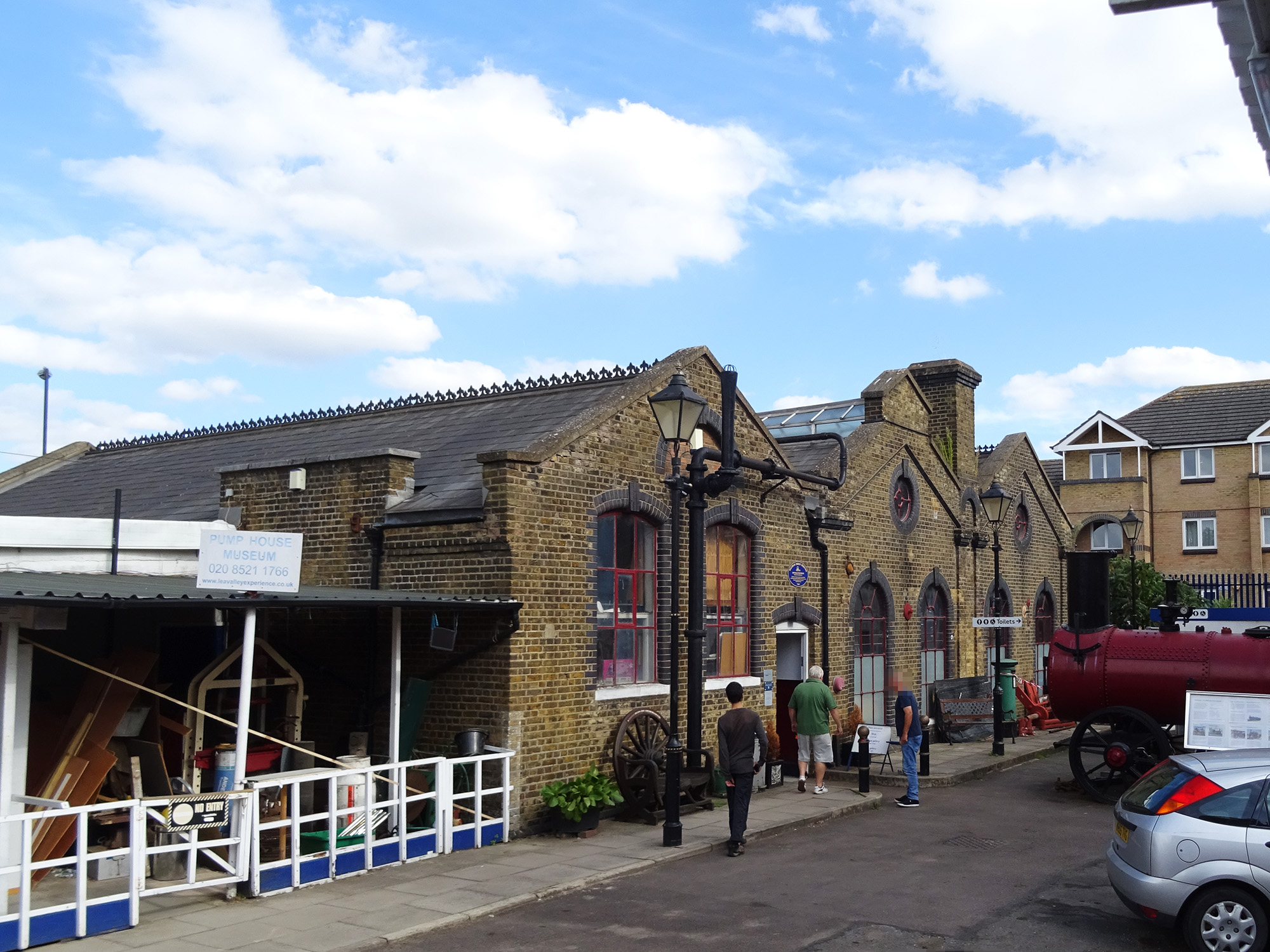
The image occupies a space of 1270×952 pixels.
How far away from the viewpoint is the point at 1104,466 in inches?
1722

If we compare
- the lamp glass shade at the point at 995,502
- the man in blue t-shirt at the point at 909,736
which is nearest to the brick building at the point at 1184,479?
the lamp glass shade at the point at 995,502

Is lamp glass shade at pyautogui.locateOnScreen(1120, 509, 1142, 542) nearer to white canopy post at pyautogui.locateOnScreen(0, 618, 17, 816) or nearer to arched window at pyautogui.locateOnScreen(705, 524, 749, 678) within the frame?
arched window at pyautogui.locateOnScreen(705, 524, 749, 678)

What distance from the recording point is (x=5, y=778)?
28.3 feet

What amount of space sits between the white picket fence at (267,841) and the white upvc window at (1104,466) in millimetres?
36856

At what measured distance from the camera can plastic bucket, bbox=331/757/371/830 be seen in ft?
37.0

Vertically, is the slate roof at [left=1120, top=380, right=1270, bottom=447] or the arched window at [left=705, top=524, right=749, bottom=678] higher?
the slate roof at [left=1120, top=380, right=1270, bottom=447]

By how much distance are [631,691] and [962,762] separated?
7.60 m

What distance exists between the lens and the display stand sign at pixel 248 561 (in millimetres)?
9406

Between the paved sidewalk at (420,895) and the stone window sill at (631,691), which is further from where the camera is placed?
the stone window sill at (631,691)

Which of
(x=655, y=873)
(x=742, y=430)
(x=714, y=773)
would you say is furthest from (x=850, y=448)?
(x=655, y=873)

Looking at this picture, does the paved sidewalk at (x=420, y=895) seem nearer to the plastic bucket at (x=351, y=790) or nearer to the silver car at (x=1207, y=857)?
the plastic bucket at (x=351, y=790)

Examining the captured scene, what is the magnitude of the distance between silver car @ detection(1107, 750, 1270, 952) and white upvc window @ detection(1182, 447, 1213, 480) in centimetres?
3740

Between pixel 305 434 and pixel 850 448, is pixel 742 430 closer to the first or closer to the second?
pixel 850 448

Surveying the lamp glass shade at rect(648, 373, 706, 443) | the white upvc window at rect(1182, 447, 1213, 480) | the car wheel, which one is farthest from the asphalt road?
the white upvc window at rect(1182, 447, 1213, 480)
